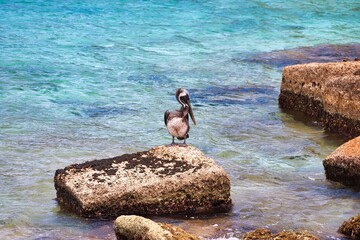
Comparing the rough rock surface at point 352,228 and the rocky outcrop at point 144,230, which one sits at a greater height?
the rocky outcrop at point 144,230

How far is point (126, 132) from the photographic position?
13.7 m

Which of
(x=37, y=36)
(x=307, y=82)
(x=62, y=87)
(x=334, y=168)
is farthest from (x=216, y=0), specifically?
(x=334, y=168)

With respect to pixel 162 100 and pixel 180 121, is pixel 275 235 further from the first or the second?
pixel 162 100

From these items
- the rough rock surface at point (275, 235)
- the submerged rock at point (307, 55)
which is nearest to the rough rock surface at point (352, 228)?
the rough rock surface at point (275, 235)

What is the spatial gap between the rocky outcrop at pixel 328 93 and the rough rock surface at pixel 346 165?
2041mm

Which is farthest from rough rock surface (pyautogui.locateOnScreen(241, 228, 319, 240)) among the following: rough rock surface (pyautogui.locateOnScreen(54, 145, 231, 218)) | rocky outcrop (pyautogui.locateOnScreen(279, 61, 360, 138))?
rocky outcrop (pyautogui.locateOnScreen(279, 61, 360, 138))

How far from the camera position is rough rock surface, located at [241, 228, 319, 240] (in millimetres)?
8188

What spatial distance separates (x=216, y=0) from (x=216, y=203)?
17806 mm

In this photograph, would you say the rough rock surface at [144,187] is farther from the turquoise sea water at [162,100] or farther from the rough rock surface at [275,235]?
the rough rock surface at [275,235]

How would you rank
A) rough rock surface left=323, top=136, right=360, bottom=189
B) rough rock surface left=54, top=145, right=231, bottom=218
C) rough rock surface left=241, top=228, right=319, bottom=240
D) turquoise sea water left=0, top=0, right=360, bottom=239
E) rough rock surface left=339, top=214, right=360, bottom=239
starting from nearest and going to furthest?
rough rock surface left=241, top=228, right=319, bottom=240
rough rock surface left=339, top=214, right=360, bottom=239
rough rock surface left=54, top=145, right=231, bottom=218
turquoise sea water left=0, top=0, right=360, bottom=239
rough rock surface left=323, top=136, right=360, bottom=189

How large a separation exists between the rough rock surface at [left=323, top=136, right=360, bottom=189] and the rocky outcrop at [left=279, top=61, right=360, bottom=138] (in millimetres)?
2041

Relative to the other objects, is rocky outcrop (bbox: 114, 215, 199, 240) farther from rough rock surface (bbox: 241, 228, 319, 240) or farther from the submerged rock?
the submerged rock

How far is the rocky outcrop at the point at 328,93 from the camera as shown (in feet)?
41.8

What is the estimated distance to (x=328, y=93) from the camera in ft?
43.4
